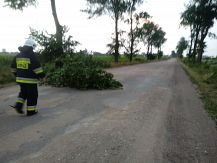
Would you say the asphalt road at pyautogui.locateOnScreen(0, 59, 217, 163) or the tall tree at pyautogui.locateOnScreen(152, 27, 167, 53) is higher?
the tall tree at pyautogui.locateOnScreen(152, 27, 167, 53)

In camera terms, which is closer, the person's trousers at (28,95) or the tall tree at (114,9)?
the person's trousers at (28,95)

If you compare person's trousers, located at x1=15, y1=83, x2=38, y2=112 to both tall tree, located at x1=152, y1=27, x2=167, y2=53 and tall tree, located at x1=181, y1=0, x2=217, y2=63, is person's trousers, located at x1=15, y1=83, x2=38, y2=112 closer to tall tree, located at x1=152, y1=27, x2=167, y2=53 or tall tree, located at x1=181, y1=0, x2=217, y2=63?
tall tree, located at x1=181, y1=0, x2=217, y2=63

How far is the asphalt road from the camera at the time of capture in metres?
3.21

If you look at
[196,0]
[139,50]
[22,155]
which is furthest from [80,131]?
[139,50]

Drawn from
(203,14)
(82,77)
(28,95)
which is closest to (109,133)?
(28,95)

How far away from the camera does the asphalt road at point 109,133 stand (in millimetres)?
3211

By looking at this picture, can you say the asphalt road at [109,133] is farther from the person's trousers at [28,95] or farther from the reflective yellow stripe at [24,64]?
the reflective yellow stripe at [24,64]

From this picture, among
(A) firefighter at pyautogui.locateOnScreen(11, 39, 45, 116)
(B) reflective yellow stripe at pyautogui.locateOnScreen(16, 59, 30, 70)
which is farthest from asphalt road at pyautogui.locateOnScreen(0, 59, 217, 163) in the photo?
(B) reflective yellow stripe at pyautogui.locateOnScreen(16, 59, 30, 70)

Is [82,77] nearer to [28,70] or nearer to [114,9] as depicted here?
[28,70]

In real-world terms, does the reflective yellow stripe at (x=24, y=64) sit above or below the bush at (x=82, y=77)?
above

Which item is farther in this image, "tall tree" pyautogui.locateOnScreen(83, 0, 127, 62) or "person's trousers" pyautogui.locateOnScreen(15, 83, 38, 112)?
"tall tree" pyautogui.locateOnScreen(83, 0, 127, 62)

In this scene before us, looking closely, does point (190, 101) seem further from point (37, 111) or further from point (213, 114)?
point (37, 111)

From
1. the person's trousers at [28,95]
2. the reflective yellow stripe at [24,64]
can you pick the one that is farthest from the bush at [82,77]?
the reflective yellow stripe at [24,64]

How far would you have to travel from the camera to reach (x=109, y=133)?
4.10 meters
